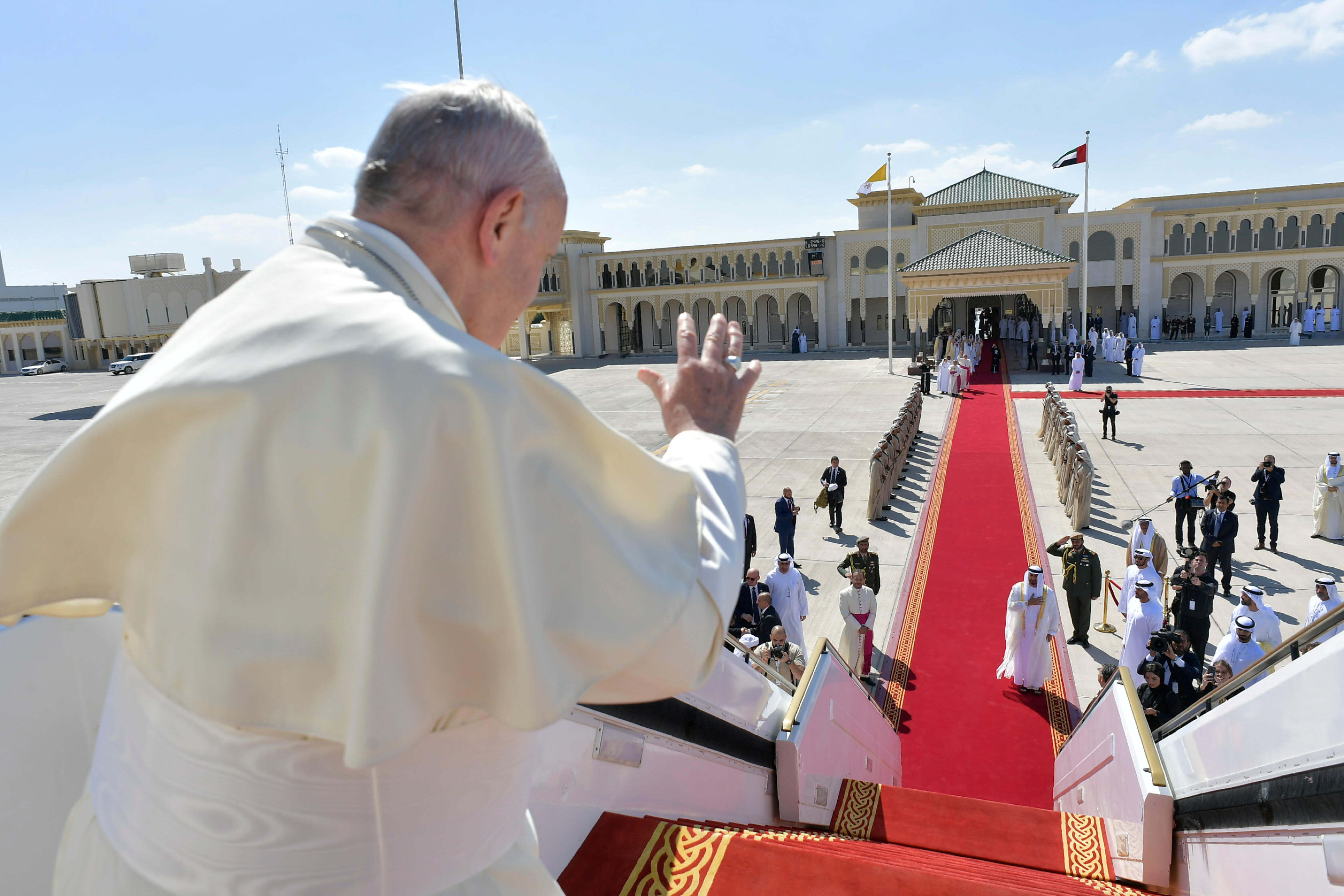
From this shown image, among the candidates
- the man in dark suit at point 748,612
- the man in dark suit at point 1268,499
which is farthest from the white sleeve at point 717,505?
the man in dark suit at point 1268,499

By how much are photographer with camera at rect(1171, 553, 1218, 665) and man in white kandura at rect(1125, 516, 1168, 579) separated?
1284 millimetres

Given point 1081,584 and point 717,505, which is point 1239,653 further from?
point 717,505

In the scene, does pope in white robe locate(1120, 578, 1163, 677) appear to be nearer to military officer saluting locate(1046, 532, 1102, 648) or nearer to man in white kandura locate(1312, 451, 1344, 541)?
military officer saluting locate(1046, 532, 1102, 648)

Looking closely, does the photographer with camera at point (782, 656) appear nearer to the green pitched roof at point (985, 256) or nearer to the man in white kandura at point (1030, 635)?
the man in white kandura at point (1030, 635)

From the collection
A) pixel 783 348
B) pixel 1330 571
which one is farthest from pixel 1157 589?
pixel 783 348

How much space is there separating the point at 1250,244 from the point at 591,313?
→ 103 ft

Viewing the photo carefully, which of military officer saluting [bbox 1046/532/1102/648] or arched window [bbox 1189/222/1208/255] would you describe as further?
arched window [bbox 1189/222/1208/255]

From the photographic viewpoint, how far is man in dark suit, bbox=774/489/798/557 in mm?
10953

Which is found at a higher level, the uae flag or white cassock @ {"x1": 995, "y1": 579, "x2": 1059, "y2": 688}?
the uae flag

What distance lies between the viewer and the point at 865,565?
352 inches

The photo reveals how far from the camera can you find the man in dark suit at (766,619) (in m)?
7.71

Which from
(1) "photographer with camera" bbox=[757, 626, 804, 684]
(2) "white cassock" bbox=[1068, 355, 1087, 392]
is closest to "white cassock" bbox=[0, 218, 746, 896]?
(1) "photographer with camera" bbox=[757, 626, 804, 684]

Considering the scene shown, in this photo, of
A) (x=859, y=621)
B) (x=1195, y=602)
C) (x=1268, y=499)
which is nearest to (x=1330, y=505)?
(x=1268, y=499)

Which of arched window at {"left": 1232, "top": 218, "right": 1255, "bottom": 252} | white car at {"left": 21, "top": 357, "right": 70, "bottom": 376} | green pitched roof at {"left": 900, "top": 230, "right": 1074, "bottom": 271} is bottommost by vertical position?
white car at {"left": 21, "top": 357, "right": 70, "bottom": 376}
